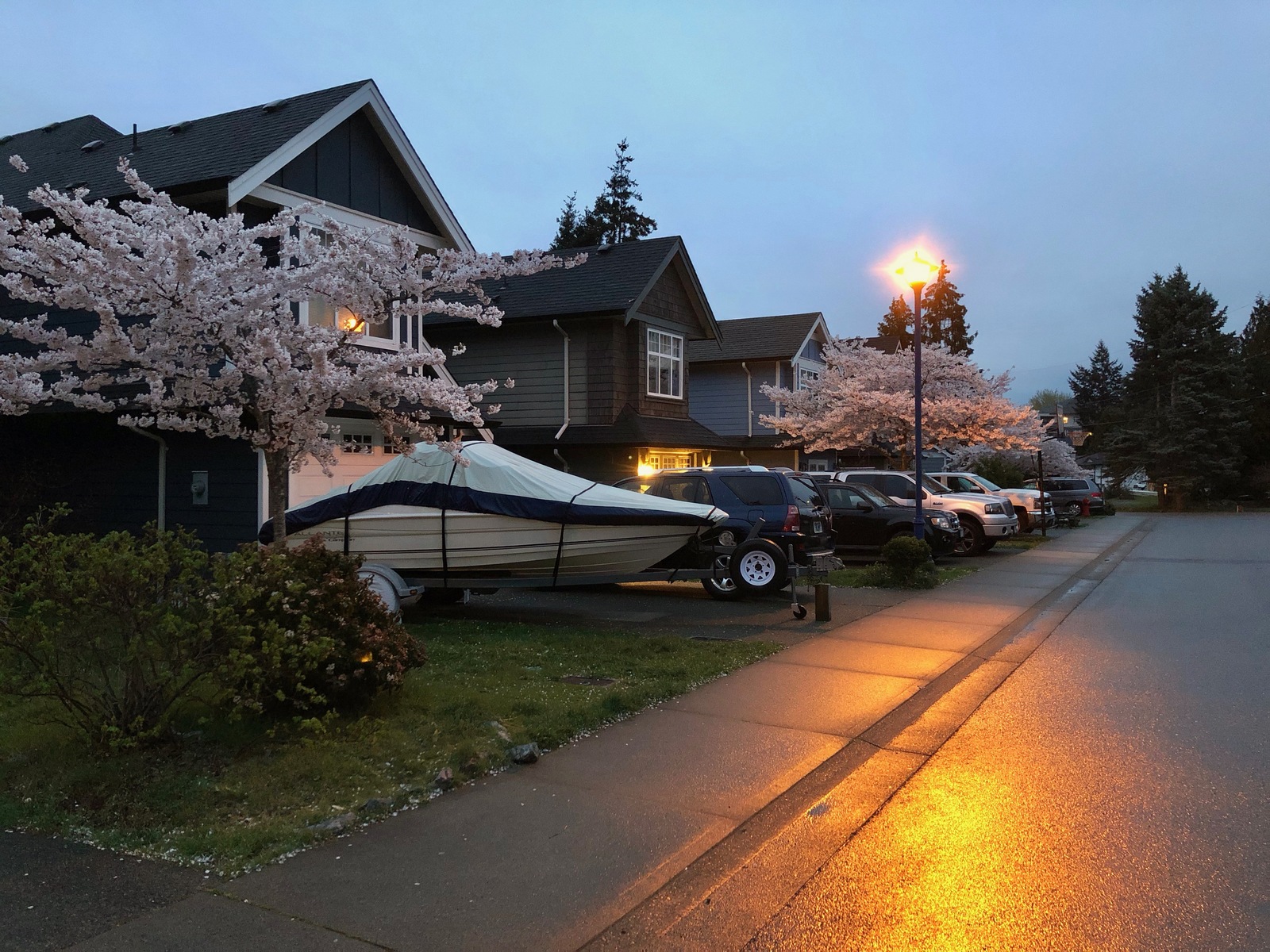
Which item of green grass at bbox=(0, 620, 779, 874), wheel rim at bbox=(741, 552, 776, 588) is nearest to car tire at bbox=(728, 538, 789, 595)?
wheel rim at bbox=(741, 552, 776, 588)

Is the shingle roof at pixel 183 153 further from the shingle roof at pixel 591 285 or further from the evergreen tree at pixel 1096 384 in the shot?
the evergreen tree at pixel 1096 384

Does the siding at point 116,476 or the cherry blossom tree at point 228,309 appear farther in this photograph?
the siding at point 116,476

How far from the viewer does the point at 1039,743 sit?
7008 millimetres

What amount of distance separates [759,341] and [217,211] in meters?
23.7

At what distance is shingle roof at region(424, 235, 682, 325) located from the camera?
861 inches

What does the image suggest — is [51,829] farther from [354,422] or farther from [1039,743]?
[354,422]

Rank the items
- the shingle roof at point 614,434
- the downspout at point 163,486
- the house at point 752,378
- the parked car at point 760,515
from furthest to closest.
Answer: the house at point 752,378, the shingle roof at point 614,434, the downspout at point 163,486, the parked car at point 760,515

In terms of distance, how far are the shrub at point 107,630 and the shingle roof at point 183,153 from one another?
794cm

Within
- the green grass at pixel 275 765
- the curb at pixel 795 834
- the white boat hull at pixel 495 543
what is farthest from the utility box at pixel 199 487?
the curb at pixel 795 834

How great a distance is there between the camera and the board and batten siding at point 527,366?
2225 centimetres

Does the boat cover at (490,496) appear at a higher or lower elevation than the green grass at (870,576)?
higher

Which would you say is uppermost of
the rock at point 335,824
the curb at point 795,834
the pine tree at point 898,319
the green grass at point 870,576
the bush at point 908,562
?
the pine tree at point 898,319

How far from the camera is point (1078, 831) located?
528 cm

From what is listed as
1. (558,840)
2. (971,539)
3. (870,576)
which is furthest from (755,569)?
(971,539)
